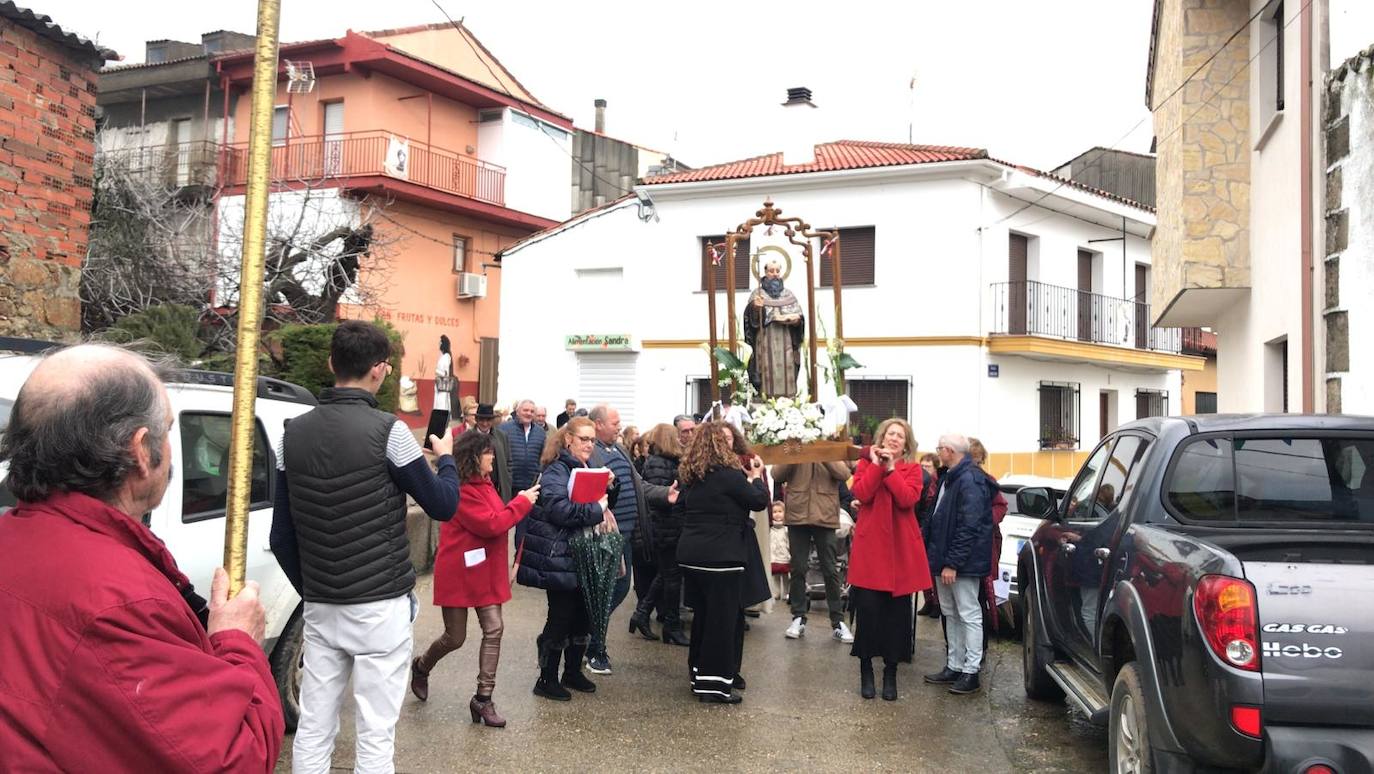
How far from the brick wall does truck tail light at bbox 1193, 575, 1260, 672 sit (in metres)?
9.36

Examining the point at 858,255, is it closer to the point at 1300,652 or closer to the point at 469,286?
the point at 469,286

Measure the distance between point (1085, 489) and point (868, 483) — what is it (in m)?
1.44

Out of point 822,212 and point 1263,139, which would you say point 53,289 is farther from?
point 822,212

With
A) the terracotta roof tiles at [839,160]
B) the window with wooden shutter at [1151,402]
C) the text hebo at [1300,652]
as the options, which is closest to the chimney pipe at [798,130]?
the terracotta roof tiles at [839,160]

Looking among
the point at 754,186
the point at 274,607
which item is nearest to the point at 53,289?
the point at 274,607

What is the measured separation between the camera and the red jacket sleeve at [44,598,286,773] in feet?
5.80

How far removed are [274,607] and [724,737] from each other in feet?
8.44

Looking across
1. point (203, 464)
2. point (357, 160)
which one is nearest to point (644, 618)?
point (203, 464)

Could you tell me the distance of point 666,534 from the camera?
8969 mm

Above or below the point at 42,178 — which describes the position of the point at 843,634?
below

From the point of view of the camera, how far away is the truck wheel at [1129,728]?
14.4 ft

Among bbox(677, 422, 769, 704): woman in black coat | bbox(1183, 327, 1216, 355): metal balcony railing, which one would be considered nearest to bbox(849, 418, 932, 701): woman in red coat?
bbox(677, 422, 769, 704): woman in black coat

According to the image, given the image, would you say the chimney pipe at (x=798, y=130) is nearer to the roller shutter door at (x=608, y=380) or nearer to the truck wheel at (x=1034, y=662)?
the roller shutter door at (x=608, y=380)

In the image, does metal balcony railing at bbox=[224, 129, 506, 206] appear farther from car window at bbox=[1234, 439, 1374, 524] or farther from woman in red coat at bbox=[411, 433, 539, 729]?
car window at bbox=[1234, 439, 1374, 524]
